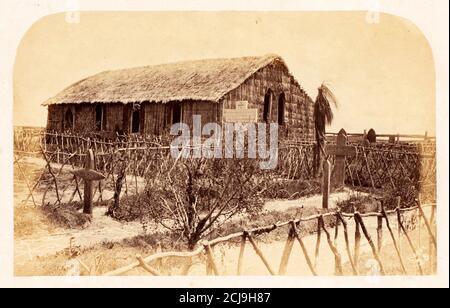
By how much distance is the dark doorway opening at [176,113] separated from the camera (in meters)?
7.06

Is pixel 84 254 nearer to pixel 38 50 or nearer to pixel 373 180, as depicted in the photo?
pixel 38 50

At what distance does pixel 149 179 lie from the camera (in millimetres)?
6523

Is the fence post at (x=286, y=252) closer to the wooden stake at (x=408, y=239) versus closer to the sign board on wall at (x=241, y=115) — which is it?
the wooden stake at (x=408, y=239)

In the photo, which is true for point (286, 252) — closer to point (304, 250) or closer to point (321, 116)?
point (304, 250)

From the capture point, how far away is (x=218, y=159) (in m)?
6.45

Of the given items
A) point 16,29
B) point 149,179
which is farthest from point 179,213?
point 16,29

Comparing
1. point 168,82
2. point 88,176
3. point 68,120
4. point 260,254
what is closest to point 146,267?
point 260,254

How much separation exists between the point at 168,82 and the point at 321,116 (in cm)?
254

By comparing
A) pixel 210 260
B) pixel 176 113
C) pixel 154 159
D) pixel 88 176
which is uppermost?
pixel 176 113

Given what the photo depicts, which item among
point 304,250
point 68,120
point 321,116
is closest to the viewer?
point 304,250

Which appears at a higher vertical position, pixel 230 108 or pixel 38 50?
pixel 38 50

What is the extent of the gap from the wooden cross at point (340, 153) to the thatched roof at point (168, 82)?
1.65 m
